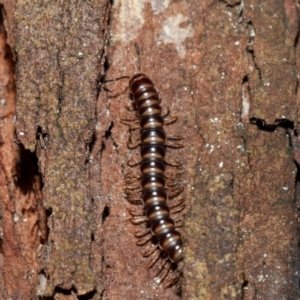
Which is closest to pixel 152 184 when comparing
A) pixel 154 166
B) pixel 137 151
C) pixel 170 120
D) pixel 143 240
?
pixel 154 166

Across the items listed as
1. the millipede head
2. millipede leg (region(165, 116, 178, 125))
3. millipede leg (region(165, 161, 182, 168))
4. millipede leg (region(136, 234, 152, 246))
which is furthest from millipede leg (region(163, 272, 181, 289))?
the millipede head

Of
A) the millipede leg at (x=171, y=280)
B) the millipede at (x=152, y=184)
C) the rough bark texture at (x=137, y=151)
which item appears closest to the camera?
the rough bark texture at (x=137, y=151)

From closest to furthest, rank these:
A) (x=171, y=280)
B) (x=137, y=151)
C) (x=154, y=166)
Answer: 1. (x=171, y=280)
2. (x=154, y=166)
3. (x=137, y=151)

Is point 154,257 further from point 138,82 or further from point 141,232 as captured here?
point 138,82

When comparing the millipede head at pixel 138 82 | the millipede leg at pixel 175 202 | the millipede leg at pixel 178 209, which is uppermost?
the millipede head at pixel 138 82

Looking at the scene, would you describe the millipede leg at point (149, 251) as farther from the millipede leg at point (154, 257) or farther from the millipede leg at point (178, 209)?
the millipede leg at point (178, 209)

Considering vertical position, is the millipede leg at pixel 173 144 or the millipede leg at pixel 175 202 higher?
the millipede leg at pixel 173 144

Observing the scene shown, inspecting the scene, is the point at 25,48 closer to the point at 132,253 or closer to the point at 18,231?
the point at 18,231

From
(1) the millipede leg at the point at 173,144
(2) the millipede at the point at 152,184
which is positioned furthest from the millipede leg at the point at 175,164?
(1) the millipede leg at the point at 173,144

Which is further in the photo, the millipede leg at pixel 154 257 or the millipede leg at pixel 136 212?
the millipede leg at pixel 136 212

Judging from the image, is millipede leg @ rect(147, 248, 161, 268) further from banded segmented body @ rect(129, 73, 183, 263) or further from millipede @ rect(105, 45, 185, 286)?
banded segmented body @ rect(129, 73, 183, 263)
